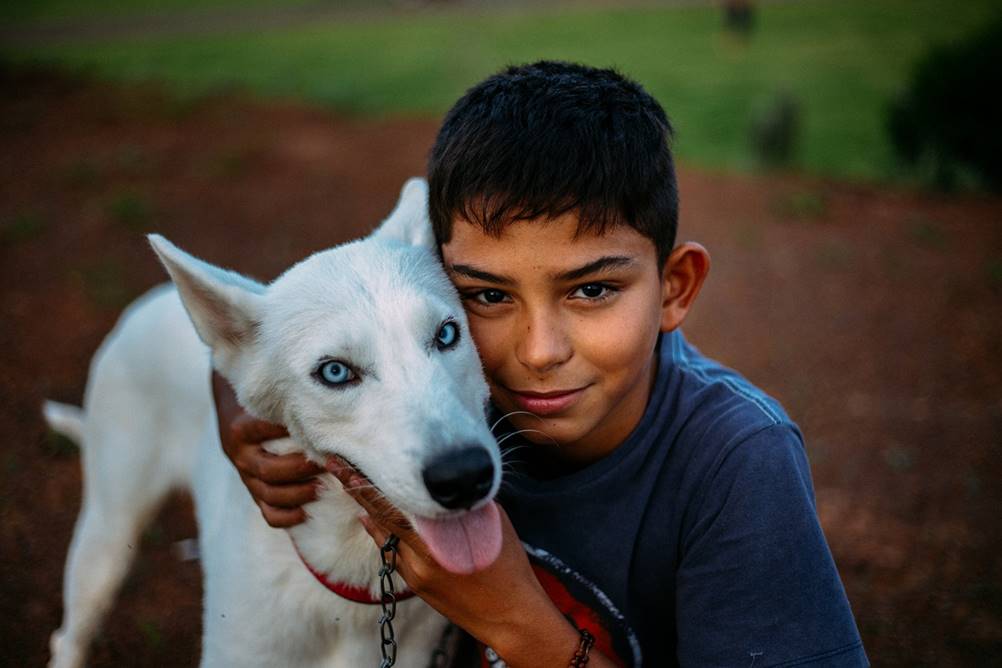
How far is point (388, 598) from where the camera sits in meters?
2.39

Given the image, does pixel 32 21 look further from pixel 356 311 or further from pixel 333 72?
pixel 356 311

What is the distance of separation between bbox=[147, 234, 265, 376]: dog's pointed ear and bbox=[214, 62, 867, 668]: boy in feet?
0.85

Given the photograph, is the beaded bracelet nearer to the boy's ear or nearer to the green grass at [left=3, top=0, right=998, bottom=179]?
the boy's ear

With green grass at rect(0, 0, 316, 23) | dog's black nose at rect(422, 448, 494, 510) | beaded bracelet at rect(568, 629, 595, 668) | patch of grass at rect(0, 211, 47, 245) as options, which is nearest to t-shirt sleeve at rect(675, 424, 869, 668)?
beaded bracelet at rect(568, 629, 595, 668)

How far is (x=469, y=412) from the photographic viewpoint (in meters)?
2.12

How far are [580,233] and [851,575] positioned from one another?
3.10 metres

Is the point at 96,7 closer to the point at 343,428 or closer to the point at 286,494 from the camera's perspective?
Answer: the point at 286,494

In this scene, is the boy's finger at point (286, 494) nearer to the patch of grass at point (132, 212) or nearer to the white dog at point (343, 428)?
the white dog at point (343, 428)

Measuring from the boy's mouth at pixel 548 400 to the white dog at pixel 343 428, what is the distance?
16 centimetres

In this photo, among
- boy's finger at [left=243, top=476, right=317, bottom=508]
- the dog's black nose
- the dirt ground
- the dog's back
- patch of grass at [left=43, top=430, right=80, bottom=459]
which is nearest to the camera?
the dog's black nose

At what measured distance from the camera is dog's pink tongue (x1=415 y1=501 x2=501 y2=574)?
2.04 metres

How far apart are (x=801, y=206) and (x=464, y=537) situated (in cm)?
820

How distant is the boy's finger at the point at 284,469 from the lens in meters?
2.43

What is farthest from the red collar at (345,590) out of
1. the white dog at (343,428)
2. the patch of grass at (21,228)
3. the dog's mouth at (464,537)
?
the patch of grass at (21,228)
